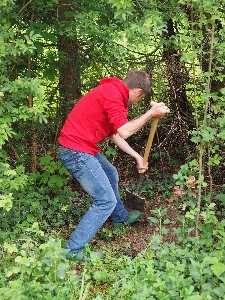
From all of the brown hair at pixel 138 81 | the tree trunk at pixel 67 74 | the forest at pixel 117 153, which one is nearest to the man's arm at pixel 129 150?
the forest at pixel 117 153

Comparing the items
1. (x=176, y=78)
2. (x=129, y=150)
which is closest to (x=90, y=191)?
(x=129, y=150)

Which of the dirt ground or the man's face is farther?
the dirt ground

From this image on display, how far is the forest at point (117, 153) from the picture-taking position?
3180mm

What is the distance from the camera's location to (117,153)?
603 centimetres

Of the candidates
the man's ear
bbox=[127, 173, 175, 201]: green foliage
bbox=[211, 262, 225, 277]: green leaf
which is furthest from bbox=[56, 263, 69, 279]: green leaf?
bbox=[127, 173, 175, 201]: green foliage

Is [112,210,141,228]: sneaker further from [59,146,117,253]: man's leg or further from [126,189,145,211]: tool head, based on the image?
[59,146,117,253]: man's leg

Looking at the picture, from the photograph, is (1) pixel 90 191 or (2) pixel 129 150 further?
(2) pixel 129 150

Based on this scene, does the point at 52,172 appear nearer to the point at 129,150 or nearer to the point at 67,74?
the point at 129,150

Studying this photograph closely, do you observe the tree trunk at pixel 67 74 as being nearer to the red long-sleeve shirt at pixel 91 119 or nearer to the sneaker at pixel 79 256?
the red long-sleeve shirt at pixel 91 119

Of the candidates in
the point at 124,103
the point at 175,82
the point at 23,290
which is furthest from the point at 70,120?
the point at 175,82

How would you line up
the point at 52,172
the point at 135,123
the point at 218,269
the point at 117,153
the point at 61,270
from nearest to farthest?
1. the point at 218,269
2. the point at 61,270
3. the point at 135,123
4. the point at 52,172
5. the point at 117,153

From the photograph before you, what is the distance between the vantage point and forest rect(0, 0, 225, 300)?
3.18m

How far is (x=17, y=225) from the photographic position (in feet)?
14.4

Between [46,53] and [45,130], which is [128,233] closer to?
[45,130]
